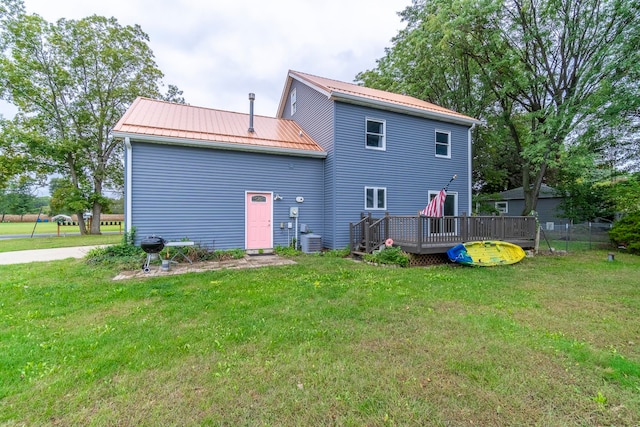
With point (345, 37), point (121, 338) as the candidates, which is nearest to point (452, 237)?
point (121, 338)

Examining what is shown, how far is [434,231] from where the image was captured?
25.3ft

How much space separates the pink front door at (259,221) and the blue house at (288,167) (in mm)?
34

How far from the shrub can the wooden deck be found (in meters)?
4.12

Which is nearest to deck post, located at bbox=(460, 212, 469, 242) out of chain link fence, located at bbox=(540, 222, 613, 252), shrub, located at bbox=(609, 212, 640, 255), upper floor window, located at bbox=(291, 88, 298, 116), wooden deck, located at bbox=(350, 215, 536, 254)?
wooden deck, located at bbox=(350, 215, 536, 254)

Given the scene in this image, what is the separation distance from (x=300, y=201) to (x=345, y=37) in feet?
34.8

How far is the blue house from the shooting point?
814cm

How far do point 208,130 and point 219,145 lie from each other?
42.6 inches

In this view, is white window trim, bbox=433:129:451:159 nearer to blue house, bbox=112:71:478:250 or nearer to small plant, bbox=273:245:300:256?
blue house, bbox=112:71:478:250

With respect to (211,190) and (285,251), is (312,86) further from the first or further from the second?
(285,251)

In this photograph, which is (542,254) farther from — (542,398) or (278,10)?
(278,10)

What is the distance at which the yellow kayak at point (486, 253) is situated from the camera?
753cm

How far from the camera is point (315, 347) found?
2.97 m

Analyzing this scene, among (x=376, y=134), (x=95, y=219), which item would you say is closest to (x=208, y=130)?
(x=376, y=134)

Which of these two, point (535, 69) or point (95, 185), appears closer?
point (535, 69)
